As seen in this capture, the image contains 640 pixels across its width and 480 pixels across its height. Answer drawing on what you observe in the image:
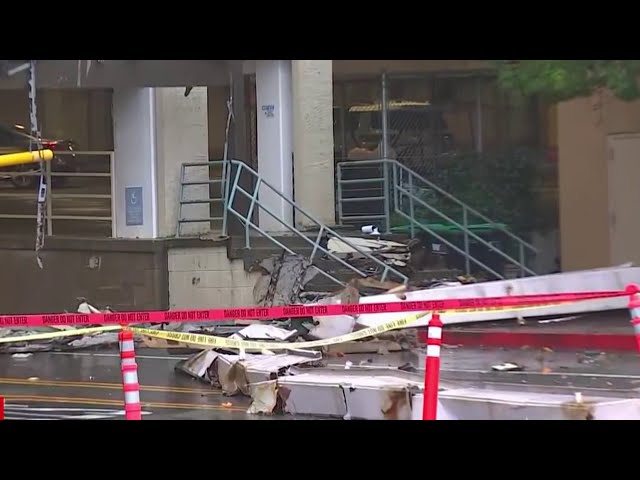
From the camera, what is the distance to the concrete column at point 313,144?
42.5ft

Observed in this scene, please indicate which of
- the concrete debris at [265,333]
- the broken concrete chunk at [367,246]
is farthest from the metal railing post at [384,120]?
the concrete debris at [265,333]

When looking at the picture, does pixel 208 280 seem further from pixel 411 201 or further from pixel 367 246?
pixel 411 201

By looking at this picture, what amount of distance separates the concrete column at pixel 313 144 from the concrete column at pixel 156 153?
141cm

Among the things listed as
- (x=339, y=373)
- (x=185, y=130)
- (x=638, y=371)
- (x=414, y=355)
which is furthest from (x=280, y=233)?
(x=638, y=371)

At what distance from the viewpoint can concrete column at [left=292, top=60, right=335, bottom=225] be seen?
12.9 m

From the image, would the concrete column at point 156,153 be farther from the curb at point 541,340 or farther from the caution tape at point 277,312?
the caution tape at point 277,312

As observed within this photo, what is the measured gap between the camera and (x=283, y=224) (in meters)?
13.4

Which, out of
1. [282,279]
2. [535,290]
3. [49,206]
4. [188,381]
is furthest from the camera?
[49,206]

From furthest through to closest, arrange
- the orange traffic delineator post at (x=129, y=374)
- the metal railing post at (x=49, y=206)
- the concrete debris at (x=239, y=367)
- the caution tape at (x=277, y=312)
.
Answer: the metal railing post at (x=49, y=206), the concrete debris at (x=239, y=367), the caution tape at (x=277, y=312), the orange traffic delineator post at (x=129, y=374)

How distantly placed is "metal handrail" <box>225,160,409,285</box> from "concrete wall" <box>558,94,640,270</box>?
2.04 m

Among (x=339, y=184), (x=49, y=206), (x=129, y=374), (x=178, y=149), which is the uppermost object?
(x=178, y=149)

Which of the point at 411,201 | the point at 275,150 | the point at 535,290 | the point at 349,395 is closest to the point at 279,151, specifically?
the point at 275,150

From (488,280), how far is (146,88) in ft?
16.9

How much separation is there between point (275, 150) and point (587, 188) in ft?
13.0
